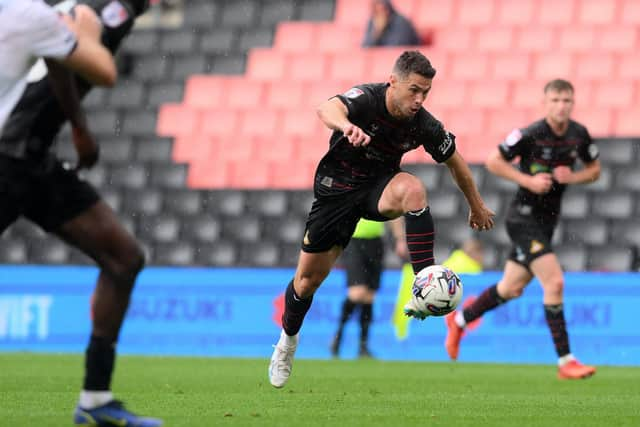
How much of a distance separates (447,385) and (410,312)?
6.97ft

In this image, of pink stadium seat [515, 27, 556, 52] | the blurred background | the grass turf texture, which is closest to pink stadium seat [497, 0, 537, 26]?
the blurred background

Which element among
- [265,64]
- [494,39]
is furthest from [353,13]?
[494,39]

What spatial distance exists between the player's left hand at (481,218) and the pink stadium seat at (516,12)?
1031 centimetres

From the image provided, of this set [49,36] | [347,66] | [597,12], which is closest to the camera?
[49,36]

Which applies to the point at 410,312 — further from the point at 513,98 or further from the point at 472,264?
the point at 513,98

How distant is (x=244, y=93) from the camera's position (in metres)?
19.1

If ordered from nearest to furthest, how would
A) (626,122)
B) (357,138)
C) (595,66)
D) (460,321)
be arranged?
(357,138)
(460,321)
(626,122)
(595,66)

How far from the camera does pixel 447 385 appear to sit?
950 cm

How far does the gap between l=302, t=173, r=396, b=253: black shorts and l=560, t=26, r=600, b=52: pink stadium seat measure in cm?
981

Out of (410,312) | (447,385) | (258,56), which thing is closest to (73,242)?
(410,312)

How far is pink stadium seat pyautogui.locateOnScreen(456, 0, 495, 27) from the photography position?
724 inches

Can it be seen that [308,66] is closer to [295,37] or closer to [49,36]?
[295,37]

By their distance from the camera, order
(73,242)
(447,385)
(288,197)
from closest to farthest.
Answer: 1. (73,242)
2. (447,385)
3. (288,197)

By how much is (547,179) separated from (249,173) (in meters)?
7.97
